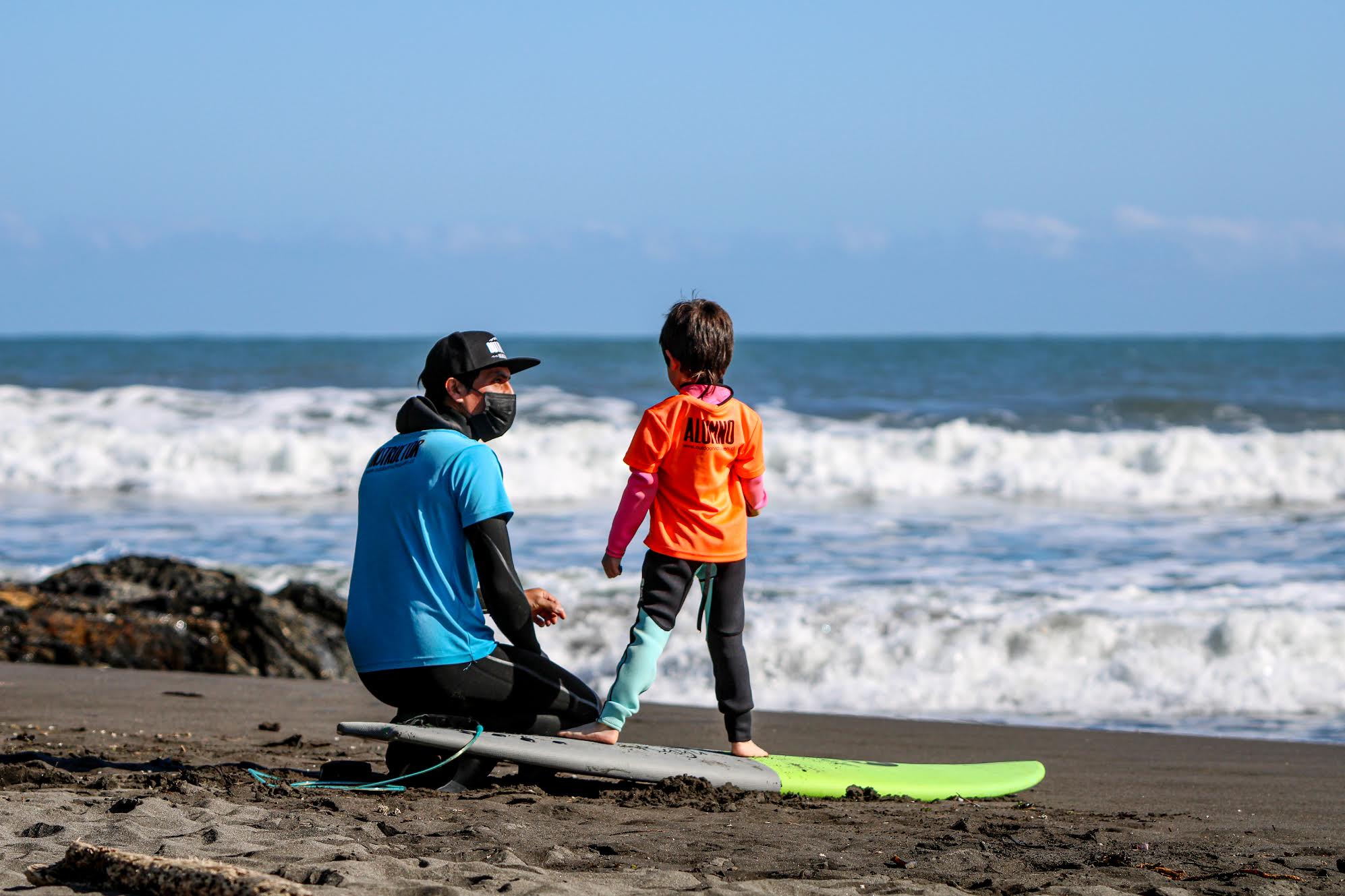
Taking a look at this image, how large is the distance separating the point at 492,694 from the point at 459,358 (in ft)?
3.57

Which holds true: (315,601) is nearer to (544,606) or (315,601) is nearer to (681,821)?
(544,606)

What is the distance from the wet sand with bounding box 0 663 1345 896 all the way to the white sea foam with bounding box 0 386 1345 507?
10.1m

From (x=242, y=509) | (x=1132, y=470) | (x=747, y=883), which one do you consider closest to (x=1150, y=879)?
(x=747, y=883)

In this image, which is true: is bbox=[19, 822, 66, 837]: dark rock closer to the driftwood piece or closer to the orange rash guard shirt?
the driftwood piece

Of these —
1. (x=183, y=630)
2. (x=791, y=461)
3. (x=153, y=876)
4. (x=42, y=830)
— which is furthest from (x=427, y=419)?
(x=791, y=461)

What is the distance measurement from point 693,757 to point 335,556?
6.86 metres

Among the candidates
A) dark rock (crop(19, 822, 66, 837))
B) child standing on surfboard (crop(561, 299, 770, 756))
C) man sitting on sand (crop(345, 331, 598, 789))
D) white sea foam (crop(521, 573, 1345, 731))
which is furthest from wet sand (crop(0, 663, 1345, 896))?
white sea foam (crop(521, 573, 1345, 731))

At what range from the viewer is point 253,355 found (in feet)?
156

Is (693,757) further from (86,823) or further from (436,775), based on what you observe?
(86,823)

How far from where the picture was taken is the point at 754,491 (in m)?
4.59

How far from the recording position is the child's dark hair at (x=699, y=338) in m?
4.46

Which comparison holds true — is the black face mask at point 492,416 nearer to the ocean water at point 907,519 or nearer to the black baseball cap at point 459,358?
the black baseball cap at point 459,358

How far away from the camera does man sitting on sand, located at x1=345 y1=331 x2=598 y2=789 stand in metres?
3.96

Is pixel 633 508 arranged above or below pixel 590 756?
above
